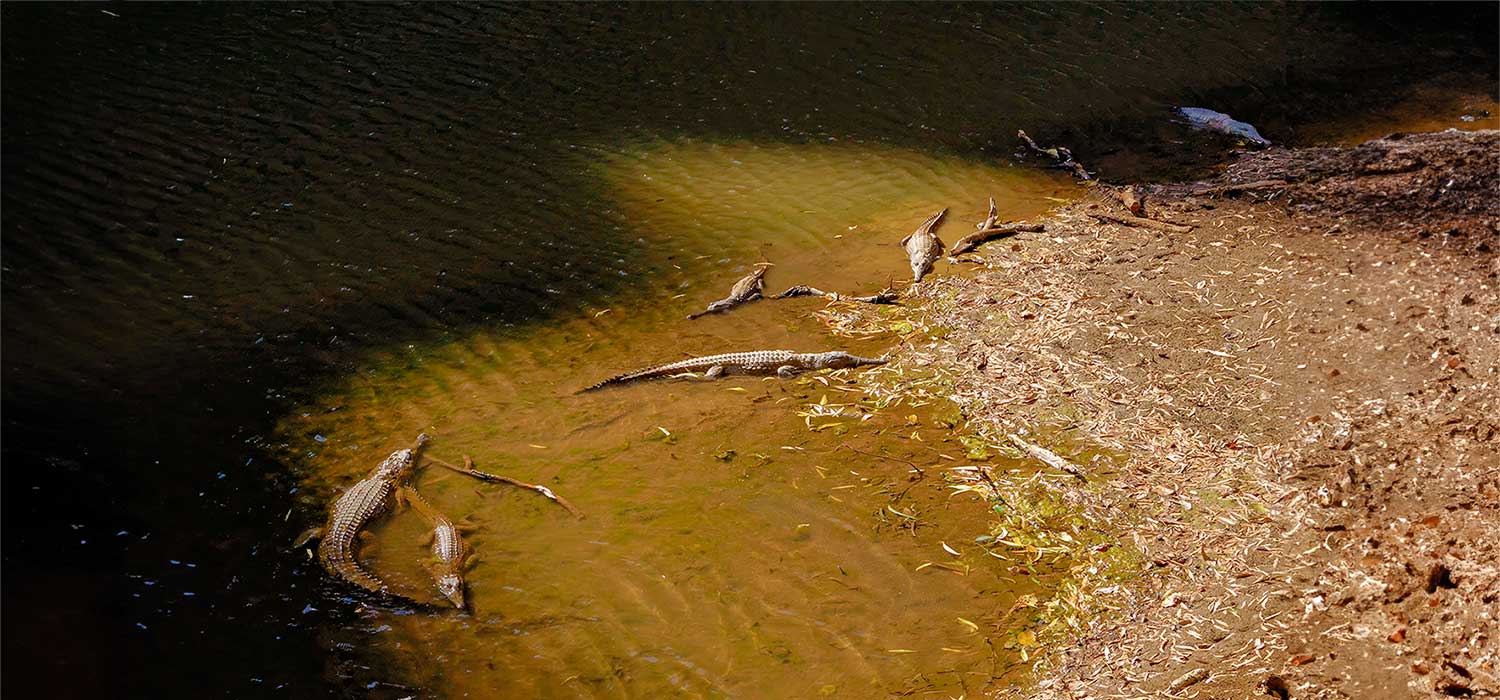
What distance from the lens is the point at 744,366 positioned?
588cm

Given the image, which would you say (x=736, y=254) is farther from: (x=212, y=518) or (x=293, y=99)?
(x=293, y=99)

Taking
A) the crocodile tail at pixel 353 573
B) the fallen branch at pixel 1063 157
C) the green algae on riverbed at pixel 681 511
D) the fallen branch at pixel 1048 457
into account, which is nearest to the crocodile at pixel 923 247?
the green algae on riverbed at pixel 681 511

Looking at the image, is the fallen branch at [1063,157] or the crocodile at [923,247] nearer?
the crocodile at [923,247]

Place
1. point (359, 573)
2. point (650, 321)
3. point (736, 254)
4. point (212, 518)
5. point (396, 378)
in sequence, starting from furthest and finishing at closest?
point (736, 254) → point (650, 321) → point (396, 378) → point (212, 518) → point (359, 573)

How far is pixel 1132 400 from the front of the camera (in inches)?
210

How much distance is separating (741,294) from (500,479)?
223 cm

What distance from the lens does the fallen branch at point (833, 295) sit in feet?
21.9

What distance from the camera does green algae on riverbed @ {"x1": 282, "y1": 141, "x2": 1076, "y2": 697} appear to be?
414 centimetres

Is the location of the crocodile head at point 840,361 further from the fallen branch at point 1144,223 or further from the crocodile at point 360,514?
the fallen branch at point 1144,223

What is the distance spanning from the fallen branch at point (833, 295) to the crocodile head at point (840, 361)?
2.54ft

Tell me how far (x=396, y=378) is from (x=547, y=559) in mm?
1943

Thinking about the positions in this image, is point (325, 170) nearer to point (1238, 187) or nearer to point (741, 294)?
point (741, 294)

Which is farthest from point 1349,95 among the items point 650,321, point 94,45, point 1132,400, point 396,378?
point 94,45

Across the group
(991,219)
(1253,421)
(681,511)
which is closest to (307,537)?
(681,511)
